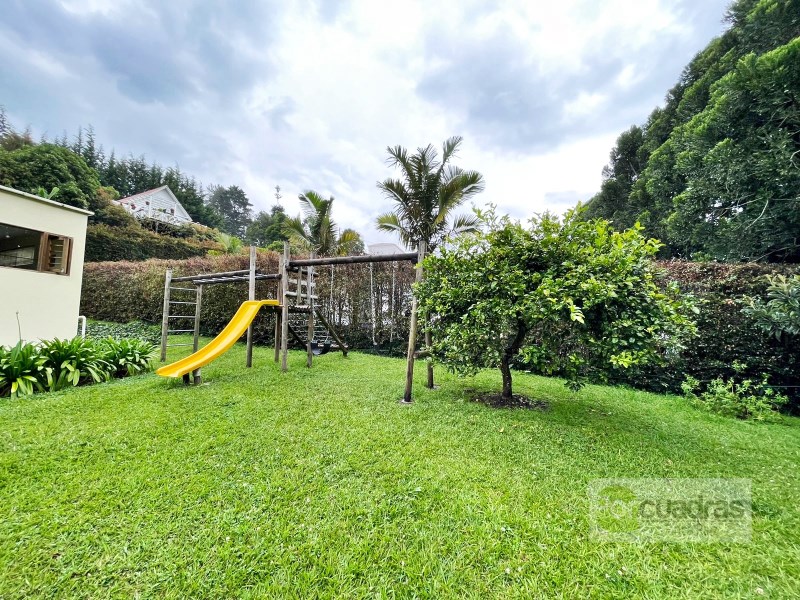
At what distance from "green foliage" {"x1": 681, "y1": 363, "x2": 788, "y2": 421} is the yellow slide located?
6490 millimetres

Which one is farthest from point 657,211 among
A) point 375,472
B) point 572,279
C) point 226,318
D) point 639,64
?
point 226,318

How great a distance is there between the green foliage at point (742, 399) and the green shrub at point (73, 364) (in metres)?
8.36

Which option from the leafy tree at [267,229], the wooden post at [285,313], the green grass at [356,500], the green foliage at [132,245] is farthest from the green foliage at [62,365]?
the leafy tree at [267,229]

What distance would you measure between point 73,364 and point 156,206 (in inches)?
1020

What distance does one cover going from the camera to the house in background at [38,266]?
17.5 feet

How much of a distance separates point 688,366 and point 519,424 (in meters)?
3.51

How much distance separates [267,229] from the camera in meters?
27.2

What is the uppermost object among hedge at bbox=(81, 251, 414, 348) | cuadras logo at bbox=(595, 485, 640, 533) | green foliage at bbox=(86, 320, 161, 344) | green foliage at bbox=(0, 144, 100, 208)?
green foliage at bbox=(0, 144, 100, 208)

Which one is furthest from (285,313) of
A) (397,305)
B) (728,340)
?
(728,340)

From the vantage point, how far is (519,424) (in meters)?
3.07

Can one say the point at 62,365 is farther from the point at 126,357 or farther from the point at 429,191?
the point at 429,191

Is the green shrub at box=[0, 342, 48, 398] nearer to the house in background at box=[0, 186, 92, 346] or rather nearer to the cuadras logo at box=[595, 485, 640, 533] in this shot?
the house in background at box=[0, 186, 92, 346]

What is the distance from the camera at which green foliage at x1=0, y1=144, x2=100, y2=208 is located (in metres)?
15.4

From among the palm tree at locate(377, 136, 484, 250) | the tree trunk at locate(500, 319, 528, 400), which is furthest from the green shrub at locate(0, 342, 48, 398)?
the palm tree at locate(377, 136, 484, 250)
